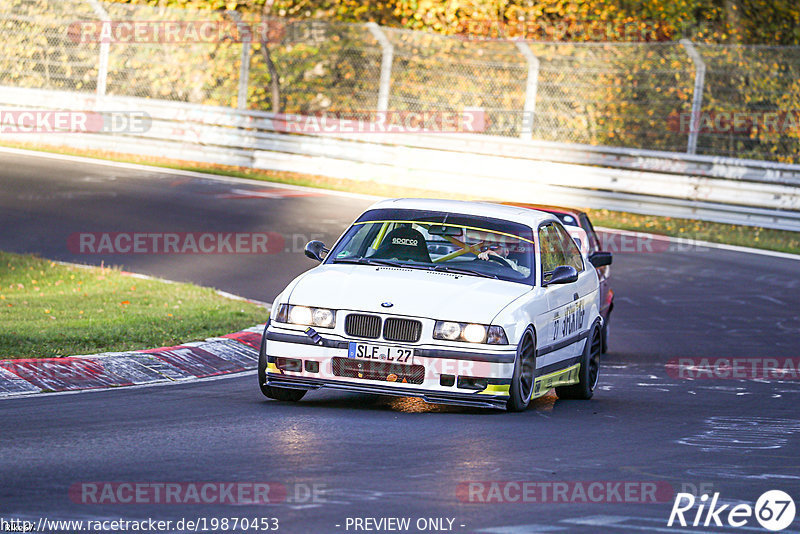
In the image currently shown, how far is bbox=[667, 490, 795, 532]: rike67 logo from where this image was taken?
6551 millimetres

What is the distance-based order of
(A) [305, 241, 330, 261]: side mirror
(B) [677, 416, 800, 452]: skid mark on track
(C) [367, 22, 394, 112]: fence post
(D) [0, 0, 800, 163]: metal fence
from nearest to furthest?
(B) [677, 416, 800, 452]: skid mark on track
(A) [305, 241, 330, 261]: side mirror
(D) [0, 0, 800, 163]: metal fence
(C) [367, 22, 394, 112]: fence post

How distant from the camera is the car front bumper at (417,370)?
925 cm

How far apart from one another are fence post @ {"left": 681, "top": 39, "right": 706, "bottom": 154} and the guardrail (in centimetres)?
82

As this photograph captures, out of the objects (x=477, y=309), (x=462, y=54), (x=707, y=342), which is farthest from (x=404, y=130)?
(x=477, y=309)

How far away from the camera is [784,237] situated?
23.9 m

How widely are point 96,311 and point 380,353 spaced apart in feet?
16.6

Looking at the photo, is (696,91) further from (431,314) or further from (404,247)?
(431,314)

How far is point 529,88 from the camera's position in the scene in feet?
87.1

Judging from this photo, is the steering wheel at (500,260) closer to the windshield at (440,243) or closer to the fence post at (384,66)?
the windshield at (440,243)

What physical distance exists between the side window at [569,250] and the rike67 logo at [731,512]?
447 centimetres

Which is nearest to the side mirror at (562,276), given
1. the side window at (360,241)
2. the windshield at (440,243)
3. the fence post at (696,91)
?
the windshield at (440,243)

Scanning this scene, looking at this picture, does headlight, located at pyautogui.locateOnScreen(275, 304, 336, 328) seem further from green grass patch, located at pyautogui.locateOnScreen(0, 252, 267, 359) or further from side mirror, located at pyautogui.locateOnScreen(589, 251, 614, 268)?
side mirror, located at pyautogui.locateOnScreen(589, 251, 614, 268)

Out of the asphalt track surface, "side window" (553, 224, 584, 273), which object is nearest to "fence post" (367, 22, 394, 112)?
the asphalt track surface

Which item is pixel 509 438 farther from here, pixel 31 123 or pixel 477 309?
pixel 31 123
